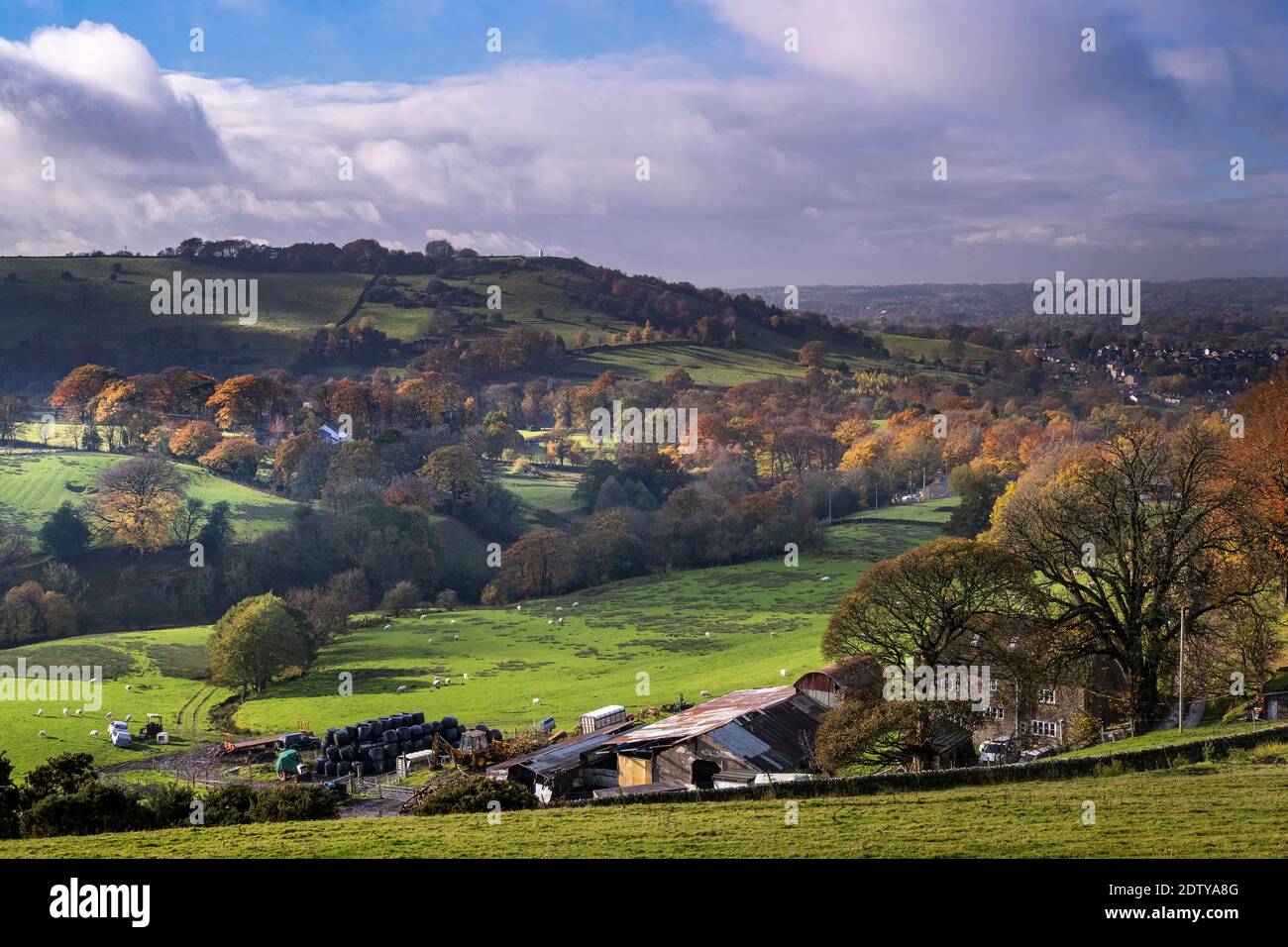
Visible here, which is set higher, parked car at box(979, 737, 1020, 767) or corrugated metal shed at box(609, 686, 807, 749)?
parked car at box(979, 737, 1020, 767)

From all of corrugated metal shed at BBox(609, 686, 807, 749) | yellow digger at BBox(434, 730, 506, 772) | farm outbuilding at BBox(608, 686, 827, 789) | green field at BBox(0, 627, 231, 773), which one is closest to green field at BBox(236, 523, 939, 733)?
green field at BBox(0, 627, 231, 773)

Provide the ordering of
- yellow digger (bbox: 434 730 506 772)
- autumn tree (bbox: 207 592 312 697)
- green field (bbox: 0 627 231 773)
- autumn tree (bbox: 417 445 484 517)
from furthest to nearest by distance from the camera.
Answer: autumn tree (bbox: 417 445 484 517)
autumn tree (bbox: 207 592 312 697)
green field (bbox: 0 627 231 773)
yellow digger (bbox: 434 730 506 772)

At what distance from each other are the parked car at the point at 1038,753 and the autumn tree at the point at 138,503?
2830 inches

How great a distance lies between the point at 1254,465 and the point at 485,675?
36168 mm

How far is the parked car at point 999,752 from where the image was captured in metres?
29.5

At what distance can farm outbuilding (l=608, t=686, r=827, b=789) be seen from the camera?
32.1 metres

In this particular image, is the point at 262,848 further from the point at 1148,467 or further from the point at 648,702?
the point at 648,702

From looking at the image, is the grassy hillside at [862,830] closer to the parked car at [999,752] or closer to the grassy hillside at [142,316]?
the parked car at [999,752]

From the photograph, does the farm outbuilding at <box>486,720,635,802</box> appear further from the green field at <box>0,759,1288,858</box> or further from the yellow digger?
the green field at <box>0,759,1288,858</box>

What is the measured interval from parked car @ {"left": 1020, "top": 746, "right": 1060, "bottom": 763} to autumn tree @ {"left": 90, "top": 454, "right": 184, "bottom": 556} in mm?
71885

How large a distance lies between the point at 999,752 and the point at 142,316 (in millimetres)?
164945

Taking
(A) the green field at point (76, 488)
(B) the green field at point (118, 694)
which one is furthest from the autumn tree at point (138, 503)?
(B) the green field at point (118, 694)
